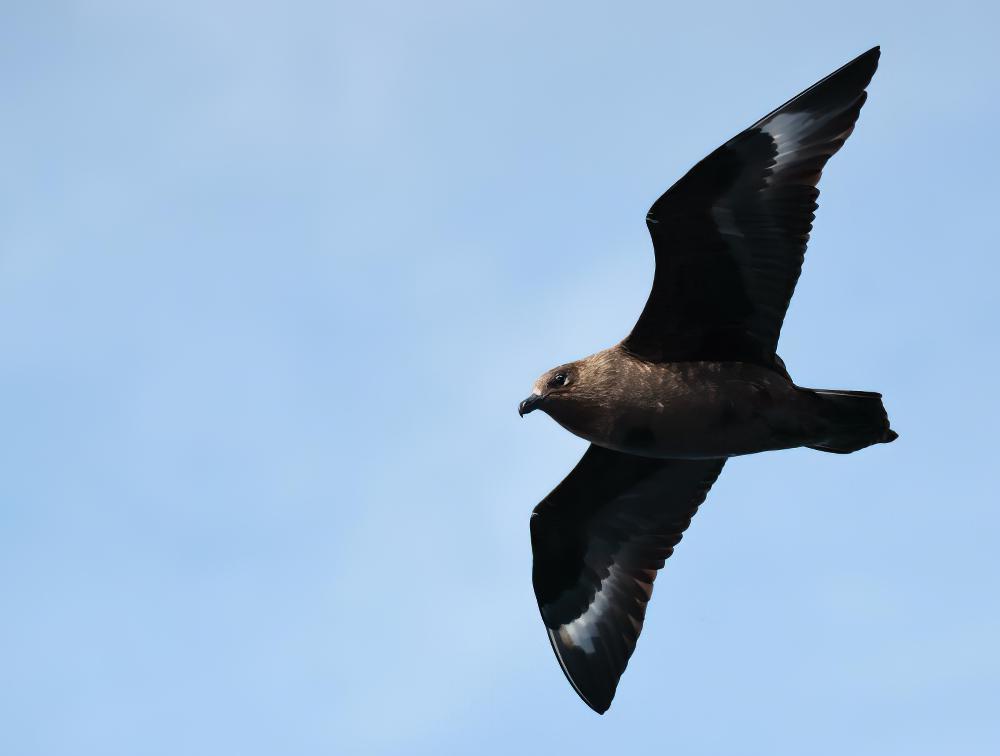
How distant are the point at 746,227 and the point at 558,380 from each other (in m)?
1.53

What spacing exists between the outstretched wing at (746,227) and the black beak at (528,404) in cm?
76

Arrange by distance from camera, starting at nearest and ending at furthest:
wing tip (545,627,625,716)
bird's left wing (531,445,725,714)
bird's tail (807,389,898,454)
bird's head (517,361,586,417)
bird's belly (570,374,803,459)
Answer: bird's tail (807,389,898,454) < bird's belly (570,374,803,459) < bird's head (517,361,586,417) < bird's left wing (531,445,725,714) < wing tip (545,627,625,716)

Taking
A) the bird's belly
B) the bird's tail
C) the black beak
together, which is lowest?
the bird's tail

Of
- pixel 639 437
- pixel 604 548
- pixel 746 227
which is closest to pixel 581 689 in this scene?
pixel 604 548

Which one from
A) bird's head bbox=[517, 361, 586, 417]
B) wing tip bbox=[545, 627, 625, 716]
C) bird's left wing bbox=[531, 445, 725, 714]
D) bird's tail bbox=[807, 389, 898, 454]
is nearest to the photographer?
bird's tail bbox=[807, 389, 898, 454]

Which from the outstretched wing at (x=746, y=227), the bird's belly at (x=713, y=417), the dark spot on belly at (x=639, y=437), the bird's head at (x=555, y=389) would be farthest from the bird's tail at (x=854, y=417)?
the bird's head at (x=555, y=389)

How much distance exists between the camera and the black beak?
8.59 meters

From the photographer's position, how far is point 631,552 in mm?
9664

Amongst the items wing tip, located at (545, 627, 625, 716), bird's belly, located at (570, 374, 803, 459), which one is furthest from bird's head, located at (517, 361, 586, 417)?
wing tip, located at (545, 627, 625, 716)

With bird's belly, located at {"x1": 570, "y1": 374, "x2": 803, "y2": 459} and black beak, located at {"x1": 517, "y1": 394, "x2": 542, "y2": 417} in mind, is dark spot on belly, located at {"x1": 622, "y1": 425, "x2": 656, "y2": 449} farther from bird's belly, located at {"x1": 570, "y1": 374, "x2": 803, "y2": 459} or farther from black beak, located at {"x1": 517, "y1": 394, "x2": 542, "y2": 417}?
black beak, located at {"x1": 517, "y1": 394, "x2": 542, "y2": 417}

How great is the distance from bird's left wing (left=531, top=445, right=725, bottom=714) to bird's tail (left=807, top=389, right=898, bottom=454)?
47.5 inches

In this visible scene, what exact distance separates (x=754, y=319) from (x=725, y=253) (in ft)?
1.70

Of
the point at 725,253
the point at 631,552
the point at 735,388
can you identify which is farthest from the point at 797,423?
the point at 631,552

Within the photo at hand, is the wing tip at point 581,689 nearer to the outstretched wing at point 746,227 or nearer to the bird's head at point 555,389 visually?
the bird's head at point 555,389
